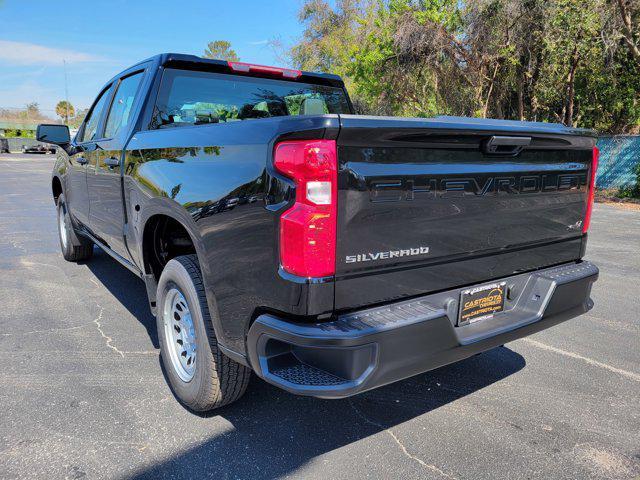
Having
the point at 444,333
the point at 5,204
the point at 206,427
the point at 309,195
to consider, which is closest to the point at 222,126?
the point at 309,195

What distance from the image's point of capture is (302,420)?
285 cm

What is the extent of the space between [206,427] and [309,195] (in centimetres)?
159

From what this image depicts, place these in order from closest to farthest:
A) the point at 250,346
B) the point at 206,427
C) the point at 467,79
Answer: the point at 250,346
the point at 206,427
the point at 467,79

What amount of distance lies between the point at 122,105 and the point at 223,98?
0.99 m

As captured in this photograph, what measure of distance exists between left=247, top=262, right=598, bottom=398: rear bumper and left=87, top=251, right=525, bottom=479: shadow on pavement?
0.65m

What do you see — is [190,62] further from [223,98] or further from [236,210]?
[236,210]

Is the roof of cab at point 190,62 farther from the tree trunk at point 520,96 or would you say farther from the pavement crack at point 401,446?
the tree trunk at point 520,96

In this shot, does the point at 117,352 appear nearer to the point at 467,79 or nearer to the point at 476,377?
the point at 476,377

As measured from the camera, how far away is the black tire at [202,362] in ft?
8.43

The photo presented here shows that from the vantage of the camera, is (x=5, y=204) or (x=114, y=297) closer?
(x=114, y=297)

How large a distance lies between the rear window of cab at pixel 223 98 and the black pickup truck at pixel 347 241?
0.12 metres

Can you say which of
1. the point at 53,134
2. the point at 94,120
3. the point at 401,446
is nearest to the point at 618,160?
the point at 94,120

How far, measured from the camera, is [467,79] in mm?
17344

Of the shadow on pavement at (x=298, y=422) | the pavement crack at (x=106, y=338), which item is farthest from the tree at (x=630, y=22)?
the pavement crack at (x=106, y=338)
